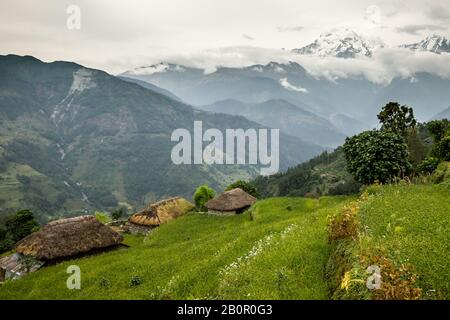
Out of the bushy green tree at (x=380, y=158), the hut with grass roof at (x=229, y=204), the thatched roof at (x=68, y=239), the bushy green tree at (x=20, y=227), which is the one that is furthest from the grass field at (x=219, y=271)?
the bushy green tree at (x=20, y=227)

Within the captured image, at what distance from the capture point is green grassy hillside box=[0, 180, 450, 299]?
13508 millimetres

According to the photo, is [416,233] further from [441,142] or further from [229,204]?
[229,204]

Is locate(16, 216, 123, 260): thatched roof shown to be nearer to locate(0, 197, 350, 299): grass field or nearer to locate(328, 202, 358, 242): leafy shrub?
locate(0, 197, 350, 299): grass field

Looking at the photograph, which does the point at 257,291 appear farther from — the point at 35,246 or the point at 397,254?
the point at 35,246

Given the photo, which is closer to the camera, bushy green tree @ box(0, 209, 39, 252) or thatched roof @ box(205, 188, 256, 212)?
thatched roof @ box(205, 188, 256, 212)

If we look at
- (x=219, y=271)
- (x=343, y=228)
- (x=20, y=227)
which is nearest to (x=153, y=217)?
(x=219, y=271)

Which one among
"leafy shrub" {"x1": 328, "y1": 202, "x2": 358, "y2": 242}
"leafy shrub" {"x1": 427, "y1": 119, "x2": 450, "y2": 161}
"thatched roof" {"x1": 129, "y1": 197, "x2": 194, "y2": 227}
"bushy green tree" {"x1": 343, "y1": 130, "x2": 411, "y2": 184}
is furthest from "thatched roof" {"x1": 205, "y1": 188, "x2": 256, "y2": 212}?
"leafy shrub" {"x1": 328, "y1": 202, "x2": 358, "y2": 242}

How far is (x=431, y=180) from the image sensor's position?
39156 mm

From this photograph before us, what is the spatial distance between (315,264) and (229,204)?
144ft

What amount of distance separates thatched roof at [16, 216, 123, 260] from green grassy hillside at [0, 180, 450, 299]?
195 inches

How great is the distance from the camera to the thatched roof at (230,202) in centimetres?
6138

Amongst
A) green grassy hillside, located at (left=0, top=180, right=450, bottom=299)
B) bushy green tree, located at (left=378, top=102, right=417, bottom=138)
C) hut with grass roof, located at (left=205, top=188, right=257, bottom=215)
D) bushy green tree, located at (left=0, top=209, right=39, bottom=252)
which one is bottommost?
bushy green tree, located at (left=0, top=209, right=39, bottom=252)

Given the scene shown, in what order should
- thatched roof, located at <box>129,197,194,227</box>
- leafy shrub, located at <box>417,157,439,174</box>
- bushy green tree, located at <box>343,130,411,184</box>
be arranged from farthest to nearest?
thatched roof, located at <box>129,197,194,227</box> < leafy shrub, located at <box>417,157,439,174</box> < bushy green tree, located at <box>343,130,411,184</box>
